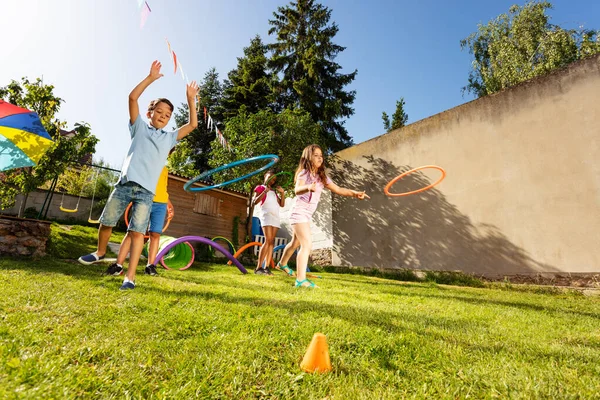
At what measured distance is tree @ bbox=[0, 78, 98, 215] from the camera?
23.6 ft

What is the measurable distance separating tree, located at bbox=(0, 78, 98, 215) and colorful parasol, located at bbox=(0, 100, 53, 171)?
0.71 m

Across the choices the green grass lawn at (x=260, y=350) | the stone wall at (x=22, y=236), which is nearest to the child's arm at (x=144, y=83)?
the green grass lawn at (x=260, y=350)

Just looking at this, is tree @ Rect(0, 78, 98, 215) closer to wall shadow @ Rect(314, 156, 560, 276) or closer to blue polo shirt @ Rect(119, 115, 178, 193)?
blue polo shirt @ Rect(119, 115, 178, 193)

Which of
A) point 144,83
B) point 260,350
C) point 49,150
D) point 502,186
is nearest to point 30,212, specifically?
point 49,150

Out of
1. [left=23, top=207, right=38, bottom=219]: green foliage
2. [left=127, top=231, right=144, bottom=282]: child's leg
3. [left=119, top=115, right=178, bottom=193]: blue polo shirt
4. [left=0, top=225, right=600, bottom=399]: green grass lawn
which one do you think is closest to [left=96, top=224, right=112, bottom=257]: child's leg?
[left=127, top=231, right=144, bottom=282]: child's leg

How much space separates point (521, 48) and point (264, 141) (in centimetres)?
1773

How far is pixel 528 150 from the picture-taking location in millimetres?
7355

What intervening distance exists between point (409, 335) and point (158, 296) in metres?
2.15

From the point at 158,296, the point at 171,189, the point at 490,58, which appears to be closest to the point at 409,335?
the point at 158,296

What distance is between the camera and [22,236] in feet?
18.1

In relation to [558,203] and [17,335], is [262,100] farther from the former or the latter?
[17,335]

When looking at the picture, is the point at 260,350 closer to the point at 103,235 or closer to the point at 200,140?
the point at 103,235

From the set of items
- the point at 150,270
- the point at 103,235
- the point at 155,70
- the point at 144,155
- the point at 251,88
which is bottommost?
the point at 150,270

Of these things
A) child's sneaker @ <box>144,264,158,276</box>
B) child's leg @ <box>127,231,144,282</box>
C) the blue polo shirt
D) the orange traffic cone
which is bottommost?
child's sneaker @ <box>144,264,158,276</box>
